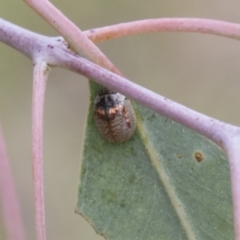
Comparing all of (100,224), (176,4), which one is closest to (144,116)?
(100,224)

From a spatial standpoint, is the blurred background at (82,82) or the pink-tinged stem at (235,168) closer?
the pink-tinged stem at (235,168)

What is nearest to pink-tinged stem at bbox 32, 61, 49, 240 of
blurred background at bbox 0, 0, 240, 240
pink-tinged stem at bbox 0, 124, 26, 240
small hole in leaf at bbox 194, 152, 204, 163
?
pink-tinged stem at bbox 0, 124, 26, 240

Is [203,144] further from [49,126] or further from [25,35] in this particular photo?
[49,126]

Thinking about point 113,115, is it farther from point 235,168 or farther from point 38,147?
point 235,168

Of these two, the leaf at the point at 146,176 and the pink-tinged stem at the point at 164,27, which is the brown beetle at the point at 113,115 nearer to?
the leaf at the point at 146,176

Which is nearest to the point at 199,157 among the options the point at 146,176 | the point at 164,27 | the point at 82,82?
the point at 146,176

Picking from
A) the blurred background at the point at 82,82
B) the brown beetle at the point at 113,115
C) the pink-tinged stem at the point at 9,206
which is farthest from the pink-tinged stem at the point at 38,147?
the blurred background at the point at 82,82

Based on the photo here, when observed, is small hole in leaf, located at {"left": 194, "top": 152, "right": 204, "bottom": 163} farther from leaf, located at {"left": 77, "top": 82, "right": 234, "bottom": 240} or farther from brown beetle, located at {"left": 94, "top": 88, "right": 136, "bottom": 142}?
brown beetle, located at {"left": 94, "top": 88, "right": 136, "bottom": 142}
